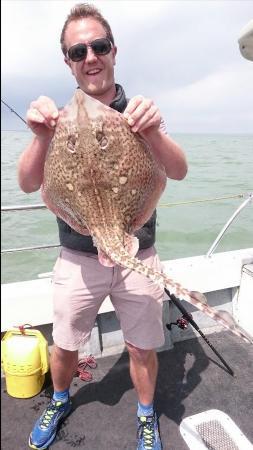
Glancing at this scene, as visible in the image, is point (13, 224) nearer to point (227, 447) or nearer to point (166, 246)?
point (166, 246)

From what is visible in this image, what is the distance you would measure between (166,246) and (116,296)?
1122 centimetres

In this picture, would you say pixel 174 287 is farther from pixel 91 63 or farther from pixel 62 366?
pixel 62 366

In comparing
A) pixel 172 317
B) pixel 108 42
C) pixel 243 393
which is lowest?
pixel 243 393

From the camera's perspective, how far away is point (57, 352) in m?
3.06

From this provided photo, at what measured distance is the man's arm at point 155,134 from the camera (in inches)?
70.1

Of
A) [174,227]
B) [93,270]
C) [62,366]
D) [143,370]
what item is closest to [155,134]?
[93,270]

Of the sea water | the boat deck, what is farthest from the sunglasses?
the sea water

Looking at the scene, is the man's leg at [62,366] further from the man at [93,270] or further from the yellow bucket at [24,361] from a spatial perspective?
the yellow bucket at [24,361]

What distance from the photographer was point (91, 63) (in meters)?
2.21

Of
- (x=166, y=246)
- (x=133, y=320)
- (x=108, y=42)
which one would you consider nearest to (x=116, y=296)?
(x=133, y=320)

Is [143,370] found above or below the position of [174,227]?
above

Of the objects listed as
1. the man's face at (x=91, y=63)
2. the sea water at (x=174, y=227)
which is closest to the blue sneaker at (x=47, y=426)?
the man's face at (x=91, y=63)

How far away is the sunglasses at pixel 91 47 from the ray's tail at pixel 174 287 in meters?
1.11

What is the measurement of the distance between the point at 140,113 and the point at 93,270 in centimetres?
135
